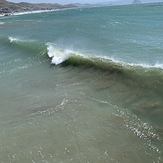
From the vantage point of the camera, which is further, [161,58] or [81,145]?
[161,58]

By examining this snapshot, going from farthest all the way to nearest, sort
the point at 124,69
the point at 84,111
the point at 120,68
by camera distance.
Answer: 1. the point at 120,68
2. the point at 124,69
3. the point at 84,111

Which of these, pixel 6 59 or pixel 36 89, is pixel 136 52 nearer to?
pixel 36 89

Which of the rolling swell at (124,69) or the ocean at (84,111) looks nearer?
the ocean at (84,111)

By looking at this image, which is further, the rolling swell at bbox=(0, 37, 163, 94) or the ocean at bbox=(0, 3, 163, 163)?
the rolling swell at bbox=(0, 37, 163, 94)

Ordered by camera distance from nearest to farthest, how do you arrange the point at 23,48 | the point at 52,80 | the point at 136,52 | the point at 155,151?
the point at 155,151 < the point at 52,80 < the point at 136,52 < the point at 23,48

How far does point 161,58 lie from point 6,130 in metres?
13.5

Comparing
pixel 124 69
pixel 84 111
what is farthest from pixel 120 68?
pixel 84 111

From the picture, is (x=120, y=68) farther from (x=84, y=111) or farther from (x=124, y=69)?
(x=84, y=111)

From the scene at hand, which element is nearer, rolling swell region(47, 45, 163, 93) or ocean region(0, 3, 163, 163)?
ocean region(0, 3, 163, 163)

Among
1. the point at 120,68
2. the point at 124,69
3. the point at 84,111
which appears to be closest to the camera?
the point at 84,111

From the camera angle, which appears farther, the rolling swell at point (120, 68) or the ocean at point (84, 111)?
the rolling swell at point (120, 68)

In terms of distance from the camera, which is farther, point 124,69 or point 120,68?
point 120,68

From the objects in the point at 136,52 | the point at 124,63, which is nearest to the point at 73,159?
the point at 124,63

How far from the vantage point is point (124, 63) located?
2023 cm
